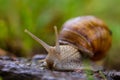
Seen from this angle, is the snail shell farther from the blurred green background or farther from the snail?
the blurred green background

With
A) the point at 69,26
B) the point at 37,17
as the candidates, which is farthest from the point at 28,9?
the point at 69,26

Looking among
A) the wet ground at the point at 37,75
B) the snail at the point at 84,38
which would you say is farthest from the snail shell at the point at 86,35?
the wet ground at the point at 37,75

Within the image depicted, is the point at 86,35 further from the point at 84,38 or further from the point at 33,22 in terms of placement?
the point at 33,22

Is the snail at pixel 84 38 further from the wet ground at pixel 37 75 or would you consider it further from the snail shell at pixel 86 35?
the wet ground at pixel 37 75

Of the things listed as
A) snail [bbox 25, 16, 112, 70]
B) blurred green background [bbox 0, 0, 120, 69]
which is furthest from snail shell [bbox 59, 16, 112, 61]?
blurred green background [bbox 0, 0, 120, 69]

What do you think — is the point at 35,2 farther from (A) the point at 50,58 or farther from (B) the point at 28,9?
(A) the point at 50,58
